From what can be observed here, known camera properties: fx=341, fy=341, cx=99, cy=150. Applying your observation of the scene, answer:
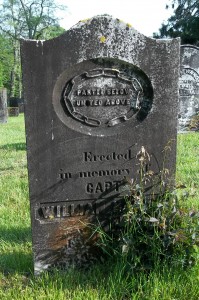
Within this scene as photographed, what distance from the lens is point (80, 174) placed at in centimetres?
265

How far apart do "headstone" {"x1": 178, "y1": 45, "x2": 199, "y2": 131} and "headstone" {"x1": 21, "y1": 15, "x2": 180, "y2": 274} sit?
19.1 feet

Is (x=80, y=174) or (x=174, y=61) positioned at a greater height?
(x=174, y=61)

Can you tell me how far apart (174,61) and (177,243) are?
1363mm

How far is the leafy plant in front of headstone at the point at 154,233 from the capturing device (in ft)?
7.74

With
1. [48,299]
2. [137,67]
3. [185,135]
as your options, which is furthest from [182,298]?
[185,135]

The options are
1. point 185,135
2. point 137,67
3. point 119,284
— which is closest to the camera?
point 119,284

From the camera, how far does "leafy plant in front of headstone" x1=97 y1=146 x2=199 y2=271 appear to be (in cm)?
236

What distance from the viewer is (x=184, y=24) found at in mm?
19594

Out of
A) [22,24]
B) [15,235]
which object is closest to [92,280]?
[15,235]

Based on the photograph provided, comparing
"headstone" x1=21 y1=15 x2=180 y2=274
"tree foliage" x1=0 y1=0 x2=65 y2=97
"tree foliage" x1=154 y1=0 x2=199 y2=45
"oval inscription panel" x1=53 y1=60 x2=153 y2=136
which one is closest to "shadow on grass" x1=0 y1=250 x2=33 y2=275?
"headstone" x1=21 y1=15 x2=180 y2=274

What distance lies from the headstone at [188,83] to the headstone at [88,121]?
229 inches

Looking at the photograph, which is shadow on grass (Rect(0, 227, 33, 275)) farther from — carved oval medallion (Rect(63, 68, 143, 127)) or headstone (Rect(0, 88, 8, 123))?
headstone (Rect(0, 88, 8, 123))

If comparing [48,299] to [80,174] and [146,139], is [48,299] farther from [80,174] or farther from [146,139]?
[146,139]

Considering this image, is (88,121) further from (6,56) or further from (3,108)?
(6,56)
